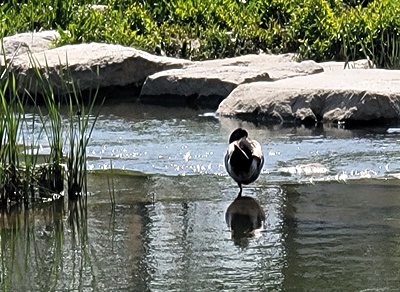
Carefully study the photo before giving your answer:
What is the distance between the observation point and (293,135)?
1030 centimetres

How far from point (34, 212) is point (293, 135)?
11.4 feet

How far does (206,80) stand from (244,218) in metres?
4.88

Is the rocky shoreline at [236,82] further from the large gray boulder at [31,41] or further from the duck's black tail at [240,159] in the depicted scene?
the duck's black tail at [240,159]

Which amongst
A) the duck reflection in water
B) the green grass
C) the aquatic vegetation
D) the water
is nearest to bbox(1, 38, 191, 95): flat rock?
the green grass

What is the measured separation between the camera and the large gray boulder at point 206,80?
39.4 feet

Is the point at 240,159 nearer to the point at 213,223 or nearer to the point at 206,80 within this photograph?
the point at 213,223

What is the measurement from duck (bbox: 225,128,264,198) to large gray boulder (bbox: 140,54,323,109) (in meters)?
3.72

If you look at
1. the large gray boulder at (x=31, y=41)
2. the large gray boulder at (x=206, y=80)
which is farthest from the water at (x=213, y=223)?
the large gray boulder at (x=31, y=41)

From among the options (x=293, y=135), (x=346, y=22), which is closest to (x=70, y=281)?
(x=293, y=135)

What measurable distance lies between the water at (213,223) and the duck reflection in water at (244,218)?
0.05 meters

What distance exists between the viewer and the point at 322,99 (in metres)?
10.8

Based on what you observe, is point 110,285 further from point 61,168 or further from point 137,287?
point 61,168

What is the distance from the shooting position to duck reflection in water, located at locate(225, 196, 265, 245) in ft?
22.5

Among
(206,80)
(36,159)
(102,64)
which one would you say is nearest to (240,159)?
(36,159)
